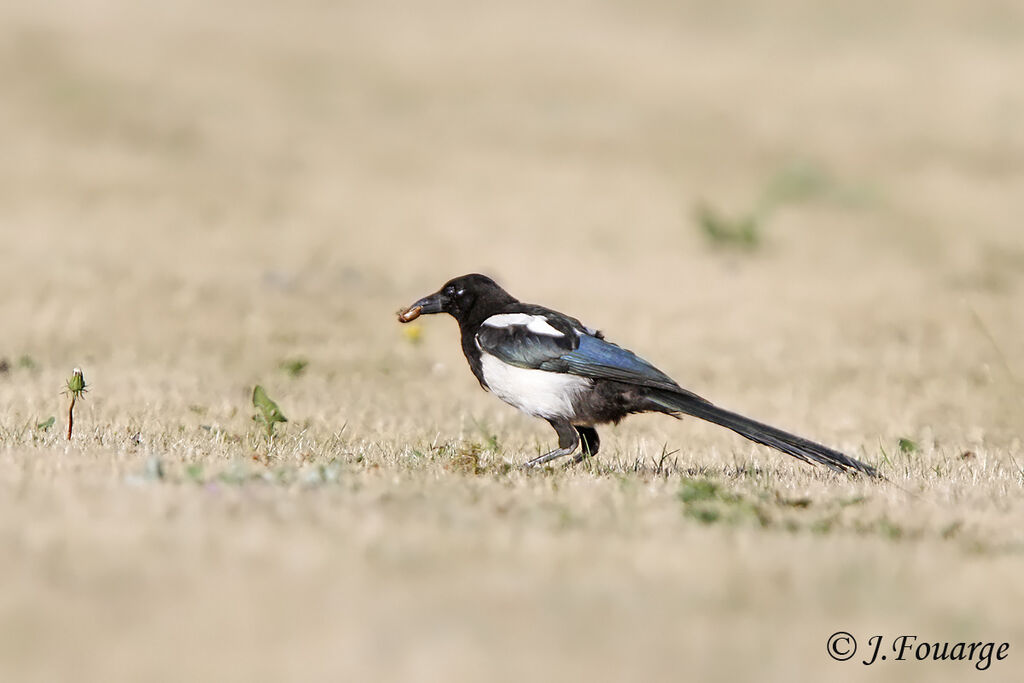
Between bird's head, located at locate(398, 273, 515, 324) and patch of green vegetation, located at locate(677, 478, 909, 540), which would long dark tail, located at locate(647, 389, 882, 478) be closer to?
patch of green vegetation, located at locate(677, 478, 909, 540)

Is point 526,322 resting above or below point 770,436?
above

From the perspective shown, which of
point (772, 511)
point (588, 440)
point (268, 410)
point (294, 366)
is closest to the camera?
point (772, 511)

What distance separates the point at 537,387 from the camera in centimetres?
724

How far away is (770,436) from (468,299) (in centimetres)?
213

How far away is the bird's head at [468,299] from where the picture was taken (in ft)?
25.6

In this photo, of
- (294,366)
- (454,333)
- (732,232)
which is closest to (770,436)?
(294,366)

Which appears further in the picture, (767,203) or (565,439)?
(767,203)

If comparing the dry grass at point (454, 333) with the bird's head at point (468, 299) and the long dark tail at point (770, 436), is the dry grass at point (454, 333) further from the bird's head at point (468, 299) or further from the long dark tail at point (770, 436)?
the bird's head at point (468, 299)

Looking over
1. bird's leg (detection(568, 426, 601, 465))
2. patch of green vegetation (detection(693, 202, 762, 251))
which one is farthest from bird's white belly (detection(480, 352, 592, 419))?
patch of green vegetation (detection(693, 202, 762, 251))

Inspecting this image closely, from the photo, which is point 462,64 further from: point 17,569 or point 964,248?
point 17,569

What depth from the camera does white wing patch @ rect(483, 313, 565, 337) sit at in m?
7.28

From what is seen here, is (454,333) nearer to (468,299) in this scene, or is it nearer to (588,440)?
(468,299)

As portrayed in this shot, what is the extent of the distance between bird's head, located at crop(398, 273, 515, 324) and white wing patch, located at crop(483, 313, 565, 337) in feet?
0.73

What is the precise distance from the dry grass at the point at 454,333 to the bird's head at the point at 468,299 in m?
0.82
